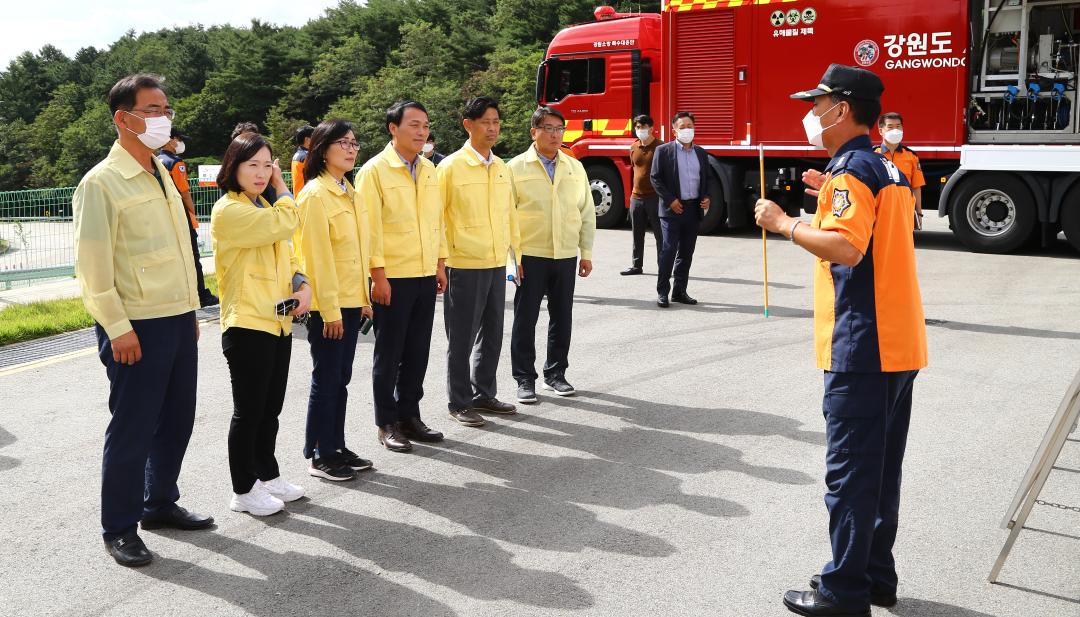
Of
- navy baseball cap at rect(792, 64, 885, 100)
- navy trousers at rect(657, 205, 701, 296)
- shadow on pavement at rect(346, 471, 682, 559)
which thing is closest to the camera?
navy baseball cap at rect(792, 64, 885, 100)

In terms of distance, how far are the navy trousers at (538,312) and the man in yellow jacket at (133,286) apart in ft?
9.71

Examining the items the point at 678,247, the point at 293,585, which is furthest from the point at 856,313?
the point at 678,247

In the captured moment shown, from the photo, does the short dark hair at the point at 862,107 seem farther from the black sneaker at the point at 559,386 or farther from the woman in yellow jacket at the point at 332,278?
the black sneaker at the point at 559,386

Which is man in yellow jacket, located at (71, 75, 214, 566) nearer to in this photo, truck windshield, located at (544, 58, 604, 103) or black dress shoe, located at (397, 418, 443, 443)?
black dress shoe, located at (397, 418, 443, 443)

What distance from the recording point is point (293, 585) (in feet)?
13.8

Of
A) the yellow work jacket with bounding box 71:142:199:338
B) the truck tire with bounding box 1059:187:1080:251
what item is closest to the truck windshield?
the truck tire with bounding box 1059:187:1080:251

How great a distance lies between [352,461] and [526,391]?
72.8 inches

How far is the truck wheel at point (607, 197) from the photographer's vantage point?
18312 mm

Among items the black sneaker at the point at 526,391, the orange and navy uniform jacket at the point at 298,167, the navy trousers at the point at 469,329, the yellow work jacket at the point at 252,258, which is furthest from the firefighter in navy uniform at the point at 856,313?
the orange and navy uniform jacket at the point at 298,167

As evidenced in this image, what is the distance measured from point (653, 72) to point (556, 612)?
15.3m

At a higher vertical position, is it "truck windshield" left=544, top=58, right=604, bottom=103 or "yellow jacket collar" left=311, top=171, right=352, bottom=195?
"truck windshield" left=544, top=58, right=604, bottom=103

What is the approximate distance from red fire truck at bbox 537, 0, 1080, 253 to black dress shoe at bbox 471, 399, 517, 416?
9.10m

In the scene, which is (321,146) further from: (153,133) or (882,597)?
(882,597)

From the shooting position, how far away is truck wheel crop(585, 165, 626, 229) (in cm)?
1831
